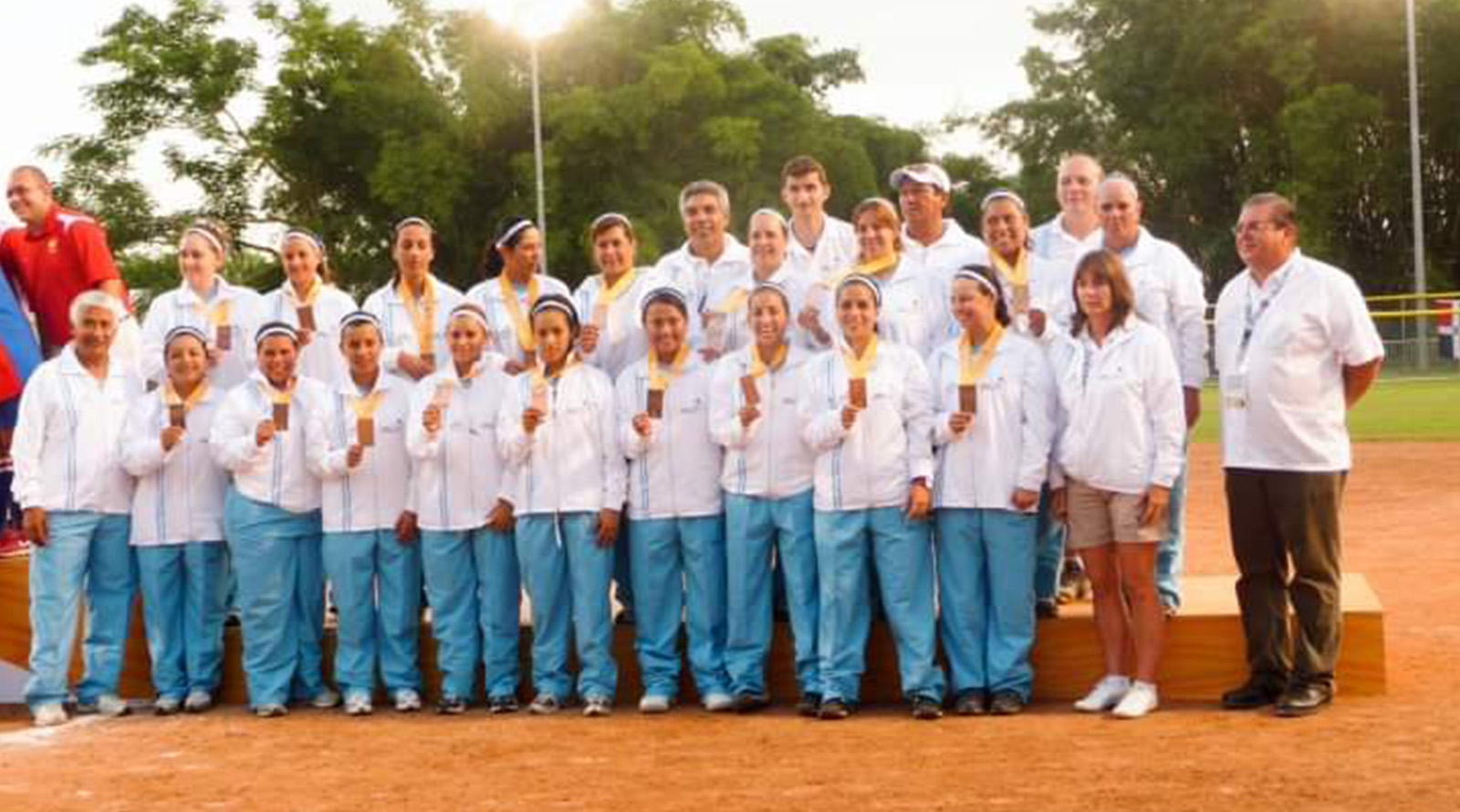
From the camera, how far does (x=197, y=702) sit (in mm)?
8594

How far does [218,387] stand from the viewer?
910cm

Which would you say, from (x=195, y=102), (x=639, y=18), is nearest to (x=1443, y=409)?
(x=639, y=18)

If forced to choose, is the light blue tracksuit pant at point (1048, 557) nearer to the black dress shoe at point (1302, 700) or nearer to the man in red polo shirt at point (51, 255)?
the black dress shoe at point (1302, 700)

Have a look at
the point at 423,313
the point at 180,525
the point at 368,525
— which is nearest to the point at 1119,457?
the point at 368,525

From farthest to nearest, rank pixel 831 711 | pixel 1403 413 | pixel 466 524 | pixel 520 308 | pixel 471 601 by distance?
pixel 1403 413 → pixel 520 308 → pixel 471 601 → pixel 466 524 → pixel 831 711

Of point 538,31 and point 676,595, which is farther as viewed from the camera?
point 538,31

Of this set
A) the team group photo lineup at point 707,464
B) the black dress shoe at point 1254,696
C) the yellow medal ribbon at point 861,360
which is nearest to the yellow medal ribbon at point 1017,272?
the team group photo lineup at point 707,464

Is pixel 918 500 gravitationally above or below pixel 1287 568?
above

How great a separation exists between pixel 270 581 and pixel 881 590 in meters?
2.72

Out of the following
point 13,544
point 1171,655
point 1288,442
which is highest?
point 1288,442

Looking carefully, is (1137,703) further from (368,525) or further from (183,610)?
(183,610)

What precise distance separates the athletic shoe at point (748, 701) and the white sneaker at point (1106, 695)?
1.33 m

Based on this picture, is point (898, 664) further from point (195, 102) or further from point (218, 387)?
point (195, 102)

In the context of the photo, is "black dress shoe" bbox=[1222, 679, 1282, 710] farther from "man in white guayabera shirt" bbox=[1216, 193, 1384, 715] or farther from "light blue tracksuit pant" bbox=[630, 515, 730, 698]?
"light blue tracksuit pant" bbox=[630, 515, 730, 698]
